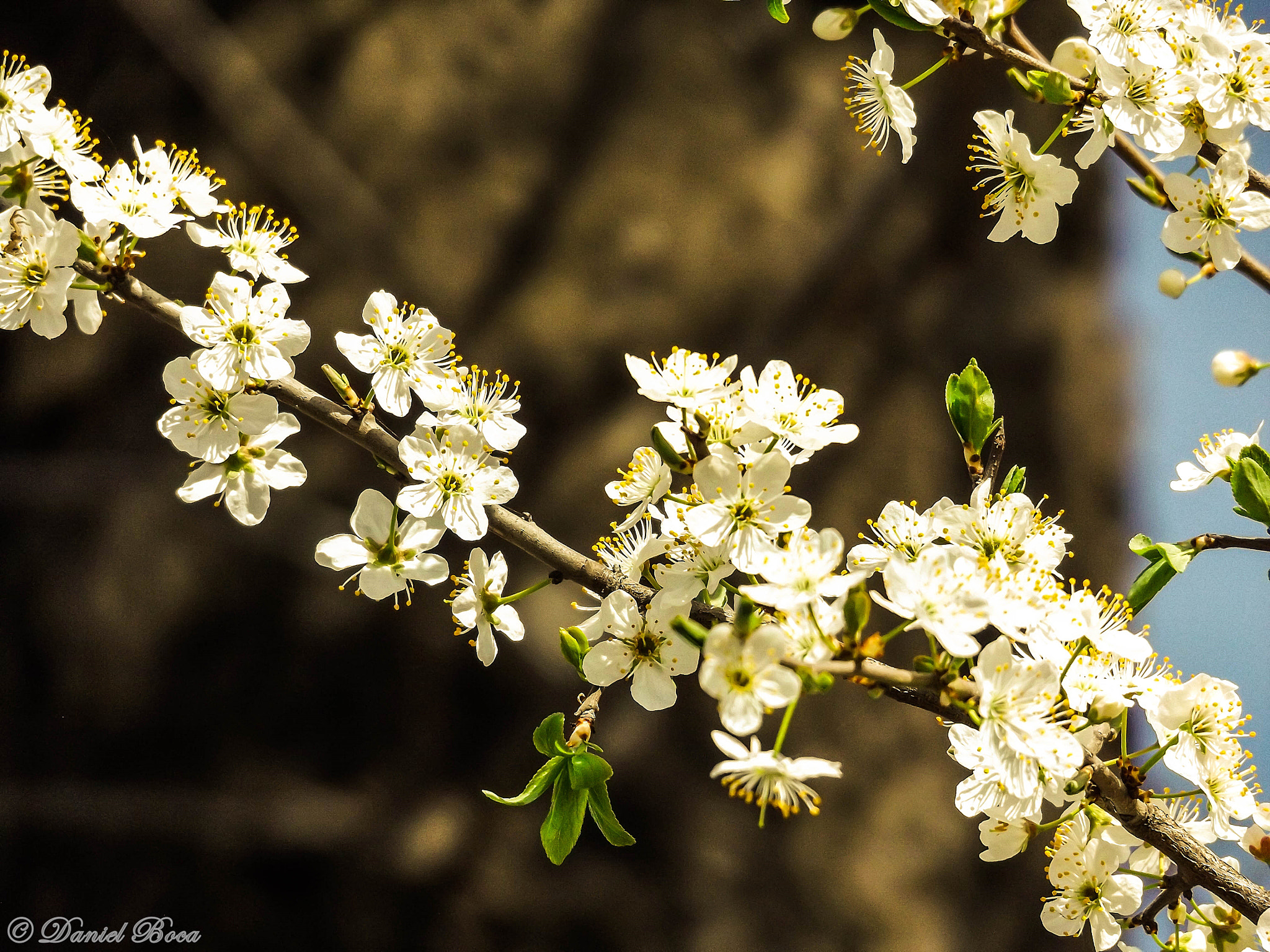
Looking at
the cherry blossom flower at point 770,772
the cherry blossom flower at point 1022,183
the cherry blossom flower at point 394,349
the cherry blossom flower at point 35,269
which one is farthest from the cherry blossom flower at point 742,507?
the cherry blossom flower at point 35,269

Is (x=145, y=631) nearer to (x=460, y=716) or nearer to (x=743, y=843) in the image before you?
(x=460, y=716)

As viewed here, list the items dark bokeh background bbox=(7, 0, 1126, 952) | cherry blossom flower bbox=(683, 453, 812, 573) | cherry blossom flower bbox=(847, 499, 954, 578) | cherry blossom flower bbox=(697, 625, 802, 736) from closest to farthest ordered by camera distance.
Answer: cherry blossom flower bbox=(697, 625, 802, 736), cherry blossom flower bbox=(683, 453, 812, 573), cherry blossom flower bbox=(847, 499, 954, 578), dark bokeh background bbox=(7, 0, 1126, 952)

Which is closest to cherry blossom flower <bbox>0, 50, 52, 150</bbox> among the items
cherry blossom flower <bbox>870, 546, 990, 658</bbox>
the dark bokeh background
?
cherry blossom flower <bbox>870, 546, 990, 658</bbox>

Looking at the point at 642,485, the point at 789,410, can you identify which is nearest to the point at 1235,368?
the point at 789,410

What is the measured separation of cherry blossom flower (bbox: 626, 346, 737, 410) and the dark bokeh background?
115cm

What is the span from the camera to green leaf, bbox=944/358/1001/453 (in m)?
0.59

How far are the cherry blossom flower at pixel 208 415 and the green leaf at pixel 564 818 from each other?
35cm

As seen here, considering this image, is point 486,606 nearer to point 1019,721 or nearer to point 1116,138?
point 1019,721

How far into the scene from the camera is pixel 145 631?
1.68 m

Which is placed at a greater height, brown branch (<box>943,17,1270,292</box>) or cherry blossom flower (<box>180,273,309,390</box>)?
brown branch (<box>943,17,1270,292</box>)

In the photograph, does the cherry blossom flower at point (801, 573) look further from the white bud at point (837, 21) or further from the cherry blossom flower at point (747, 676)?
the white bud at point (837, 21)

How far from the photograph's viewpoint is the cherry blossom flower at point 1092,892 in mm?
601

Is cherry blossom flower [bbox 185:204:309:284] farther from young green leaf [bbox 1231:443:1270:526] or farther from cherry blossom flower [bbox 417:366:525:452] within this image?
young green leaf [bbox 1231:443:1270:526]

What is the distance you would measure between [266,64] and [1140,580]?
1.94m
